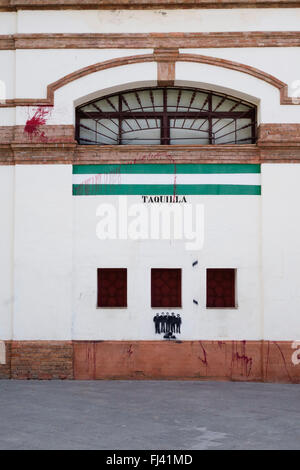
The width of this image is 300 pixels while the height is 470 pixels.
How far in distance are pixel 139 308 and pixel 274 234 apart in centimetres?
305

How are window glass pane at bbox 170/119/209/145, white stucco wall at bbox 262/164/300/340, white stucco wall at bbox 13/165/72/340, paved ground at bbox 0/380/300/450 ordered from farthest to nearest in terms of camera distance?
window glass pane at bbox 170/119/209/145
white stucco wall at bbox 13/165/72/340
white stucco wall at bbox 262/164/300/340
paved ground at bbox 0/380/300/450

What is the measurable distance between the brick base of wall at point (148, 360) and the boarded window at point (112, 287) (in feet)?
2.60

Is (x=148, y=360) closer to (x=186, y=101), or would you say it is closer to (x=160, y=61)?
(x=186, y=101)

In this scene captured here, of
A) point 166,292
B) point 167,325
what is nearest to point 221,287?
point 166,292

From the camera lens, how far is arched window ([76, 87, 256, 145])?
12508 mm

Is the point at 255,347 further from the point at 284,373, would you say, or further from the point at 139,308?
the point at 139,308

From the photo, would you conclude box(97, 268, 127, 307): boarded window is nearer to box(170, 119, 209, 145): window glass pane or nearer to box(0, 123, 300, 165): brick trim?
box(0, 123, 300, 165): brick trim

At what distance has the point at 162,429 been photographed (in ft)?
26.3

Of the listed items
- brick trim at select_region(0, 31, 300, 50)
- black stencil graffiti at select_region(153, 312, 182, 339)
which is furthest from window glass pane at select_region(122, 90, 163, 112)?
black stencil graffiti at select_region(153, 312, 182, 339)

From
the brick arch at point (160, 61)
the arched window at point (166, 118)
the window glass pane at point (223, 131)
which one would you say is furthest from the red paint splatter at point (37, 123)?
the window glass pane at point (223, 131)

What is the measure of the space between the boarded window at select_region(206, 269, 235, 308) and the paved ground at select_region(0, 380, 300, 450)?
161 centimetres

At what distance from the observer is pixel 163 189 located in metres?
12.1

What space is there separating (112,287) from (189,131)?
142 inches
